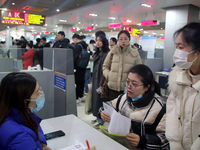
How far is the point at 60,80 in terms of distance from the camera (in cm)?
246

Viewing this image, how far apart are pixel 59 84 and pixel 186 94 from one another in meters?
1.72

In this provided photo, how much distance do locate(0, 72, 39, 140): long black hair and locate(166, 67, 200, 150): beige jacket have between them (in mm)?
878

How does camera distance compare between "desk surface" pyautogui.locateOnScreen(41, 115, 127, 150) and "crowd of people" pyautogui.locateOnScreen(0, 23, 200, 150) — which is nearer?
"crowd of people" pyautogui.locateOnScreen(0, 23, 200, 150)

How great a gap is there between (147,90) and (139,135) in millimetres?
369

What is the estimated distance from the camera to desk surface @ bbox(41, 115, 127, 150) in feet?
4.45

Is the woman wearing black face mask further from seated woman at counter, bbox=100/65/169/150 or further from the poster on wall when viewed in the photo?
the poster on wall

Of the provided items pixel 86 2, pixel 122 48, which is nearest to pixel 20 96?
pixel 122 48

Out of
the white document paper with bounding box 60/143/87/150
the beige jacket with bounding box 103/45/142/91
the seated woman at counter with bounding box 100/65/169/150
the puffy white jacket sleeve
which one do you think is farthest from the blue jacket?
the beige jacket with bounding box 103/45/142/91

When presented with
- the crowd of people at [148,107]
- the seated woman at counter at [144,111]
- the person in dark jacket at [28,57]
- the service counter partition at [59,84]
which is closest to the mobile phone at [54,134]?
the crowd of people at [148,107]

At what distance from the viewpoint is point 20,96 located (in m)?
1.00

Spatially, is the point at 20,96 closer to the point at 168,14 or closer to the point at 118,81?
the point at 118,81

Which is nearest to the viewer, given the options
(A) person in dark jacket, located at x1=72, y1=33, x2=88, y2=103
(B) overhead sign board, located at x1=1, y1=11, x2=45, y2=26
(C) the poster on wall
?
(A) person in dark jacket, located at x1=72, y1=33, x2=88, y2=103

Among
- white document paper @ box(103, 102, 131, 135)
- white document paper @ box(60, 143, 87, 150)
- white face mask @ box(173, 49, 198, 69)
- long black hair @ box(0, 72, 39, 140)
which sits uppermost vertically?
white face mask @ box(173, 49, 198, 69)

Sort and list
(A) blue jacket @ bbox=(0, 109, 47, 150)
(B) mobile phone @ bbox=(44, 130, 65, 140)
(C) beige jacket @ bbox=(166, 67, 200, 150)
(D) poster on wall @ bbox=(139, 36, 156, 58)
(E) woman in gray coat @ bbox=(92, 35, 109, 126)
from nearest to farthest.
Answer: (A) blue jacket @ bbox=(0, 109, 47, 150)
(C) beige jacket @ bbox=(166, 67, 200, 150)
(B) mobile phone @ bbox=(44, 130, 65, 140)
(E) woman in gray coat @ bbox=(92, 35, 109, 126)
(D) poster on wall @ bbox=(139, 36, 156, 58)
